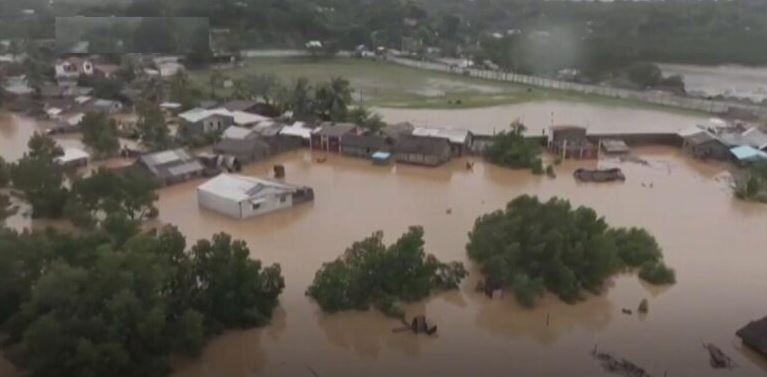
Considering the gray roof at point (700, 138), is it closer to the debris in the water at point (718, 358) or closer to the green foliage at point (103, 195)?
the debris in the water at point (718, 358)

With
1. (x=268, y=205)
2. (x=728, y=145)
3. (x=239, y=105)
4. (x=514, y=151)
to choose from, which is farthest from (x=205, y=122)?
(x=728, y=145)

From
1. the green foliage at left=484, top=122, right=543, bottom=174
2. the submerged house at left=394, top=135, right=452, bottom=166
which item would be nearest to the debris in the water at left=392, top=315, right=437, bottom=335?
the submerged house at left=394, top=135, right=452, bottom=166

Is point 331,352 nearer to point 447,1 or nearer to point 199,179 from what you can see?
point 199,179

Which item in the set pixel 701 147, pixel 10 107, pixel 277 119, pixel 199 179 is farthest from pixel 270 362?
pixel 10 107

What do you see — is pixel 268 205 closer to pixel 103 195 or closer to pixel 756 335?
pixel 103 195

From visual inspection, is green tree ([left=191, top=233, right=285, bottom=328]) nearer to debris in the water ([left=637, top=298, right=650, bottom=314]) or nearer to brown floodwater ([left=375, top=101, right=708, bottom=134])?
debris in the water ([left=637, top=298, right=650, bottom=314])

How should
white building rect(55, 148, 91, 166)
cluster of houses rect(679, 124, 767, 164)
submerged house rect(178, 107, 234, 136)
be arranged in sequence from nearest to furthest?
1. white building rect(55, 148, 91, 166)
2. cluster of houses rect(679, 124, 767, 164)
3. submerged house rect(178, 107, 234, 136)
